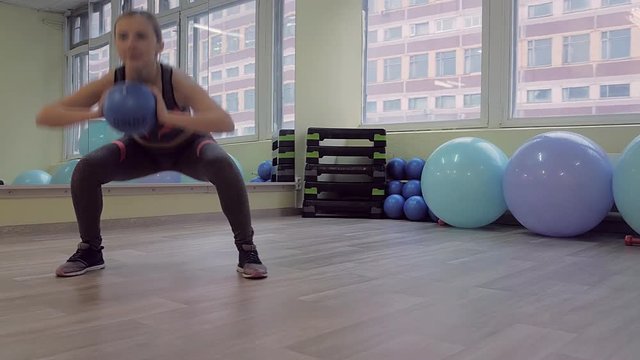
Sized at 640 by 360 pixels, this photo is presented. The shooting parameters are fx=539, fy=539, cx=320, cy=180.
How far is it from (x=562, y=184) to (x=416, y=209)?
139 cm

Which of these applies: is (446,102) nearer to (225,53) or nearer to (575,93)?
(575,93)

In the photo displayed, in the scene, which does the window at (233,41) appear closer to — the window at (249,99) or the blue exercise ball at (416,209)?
the window at (249,99)

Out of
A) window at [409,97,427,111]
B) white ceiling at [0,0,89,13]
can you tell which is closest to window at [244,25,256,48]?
window at [409,97,427,111]

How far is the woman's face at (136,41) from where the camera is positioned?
1822 mm

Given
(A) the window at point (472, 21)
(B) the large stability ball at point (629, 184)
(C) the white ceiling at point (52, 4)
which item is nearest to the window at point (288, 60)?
(A) the window at point (472, 21)

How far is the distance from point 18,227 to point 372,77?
351cm

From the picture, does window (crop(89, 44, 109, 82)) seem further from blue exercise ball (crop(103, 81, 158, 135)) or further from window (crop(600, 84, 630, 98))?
window (crop(600, 84, 630, 98))

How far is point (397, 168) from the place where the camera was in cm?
474

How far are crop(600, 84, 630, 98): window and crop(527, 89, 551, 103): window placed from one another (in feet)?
1.28

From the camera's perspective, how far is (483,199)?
3.64 meters

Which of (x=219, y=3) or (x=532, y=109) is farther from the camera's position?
(x=219, y=3)

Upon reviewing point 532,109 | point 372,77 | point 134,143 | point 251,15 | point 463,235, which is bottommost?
point 463,235

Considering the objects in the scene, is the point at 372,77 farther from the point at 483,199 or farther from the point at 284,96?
the point at 483,199

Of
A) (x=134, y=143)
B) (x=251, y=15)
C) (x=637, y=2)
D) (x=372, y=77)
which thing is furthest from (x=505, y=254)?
(x=251, y=15)
